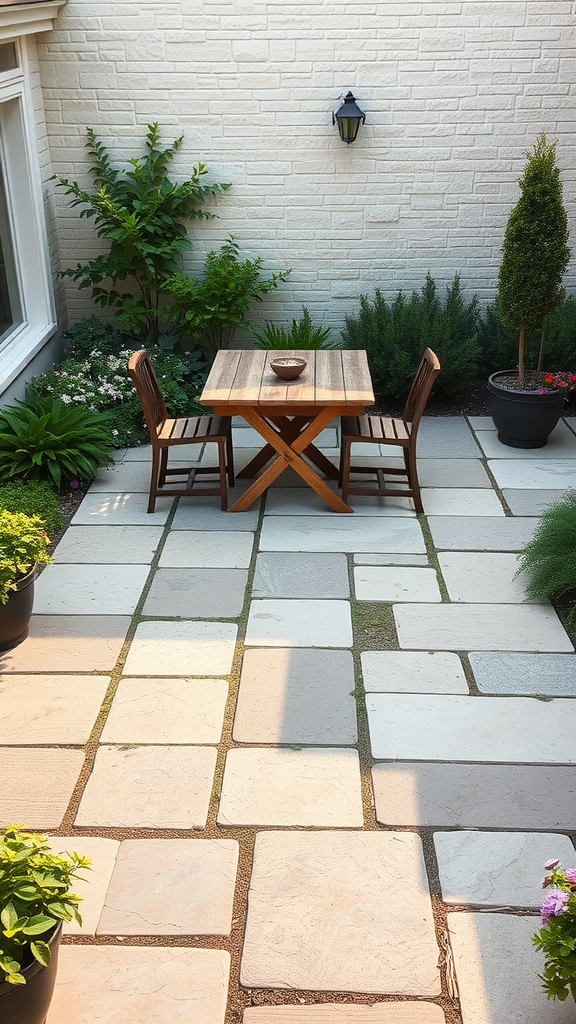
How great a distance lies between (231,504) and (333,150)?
303cm

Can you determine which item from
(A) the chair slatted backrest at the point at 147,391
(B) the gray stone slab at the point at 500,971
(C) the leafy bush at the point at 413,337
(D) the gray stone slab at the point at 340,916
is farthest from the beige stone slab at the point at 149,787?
(C) the leafy bush at the point at 413,337

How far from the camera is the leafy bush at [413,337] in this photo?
6625mm

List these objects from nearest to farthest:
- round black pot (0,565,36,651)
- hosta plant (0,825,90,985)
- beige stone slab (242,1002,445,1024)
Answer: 1. hosta plant (0,825,90,985)
2. beige stone slab (242,1002,445,1024)
3. round black pot (0,565,36,651)

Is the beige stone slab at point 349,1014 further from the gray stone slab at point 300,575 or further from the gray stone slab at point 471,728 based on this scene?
the gray stone slab at point 300,575

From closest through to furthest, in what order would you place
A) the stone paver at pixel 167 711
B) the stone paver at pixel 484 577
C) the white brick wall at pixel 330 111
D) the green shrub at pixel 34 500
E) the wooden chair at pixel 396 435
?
the stone paver at pixel 167 711 → the stone paver at pixel 484 577 → the green shrub at pixel 34 500 → the wooden chair at pixel 396 435 → the white brick wall at pixel 330 111

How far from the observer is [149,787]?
10.5 ft

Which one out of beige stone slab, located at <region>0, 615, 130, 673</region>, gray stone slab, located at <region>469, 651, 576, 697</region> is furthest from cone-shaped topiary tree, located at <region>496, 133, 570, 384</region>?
beige stone slab, located at <region>0, 615, 130, 673</region>

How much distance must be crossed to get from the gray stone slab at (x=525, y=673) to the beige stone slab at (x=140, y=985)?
1619mm

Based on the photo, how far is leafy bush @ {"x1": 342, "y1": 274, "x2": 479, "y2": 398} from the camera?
21.7ft

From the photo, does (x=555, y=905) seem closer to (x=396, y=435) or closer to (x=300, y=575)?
(x=300, y=575)

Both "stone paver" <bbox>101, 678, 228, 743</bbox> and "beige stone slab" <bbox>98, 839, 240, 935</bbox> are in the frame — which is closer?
"beige stone slab" <bbox>98, 839, 240, 935</bbox>

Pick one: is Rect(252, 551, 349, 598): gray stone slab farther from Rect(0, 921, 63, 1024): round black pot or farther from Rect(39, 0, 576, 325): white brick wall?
Rect(39, 0, 576, 325): white brick wall

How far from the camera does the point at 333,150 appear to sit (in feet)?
22.6

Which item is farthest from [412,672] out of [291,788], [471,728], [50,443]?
[50,443]
